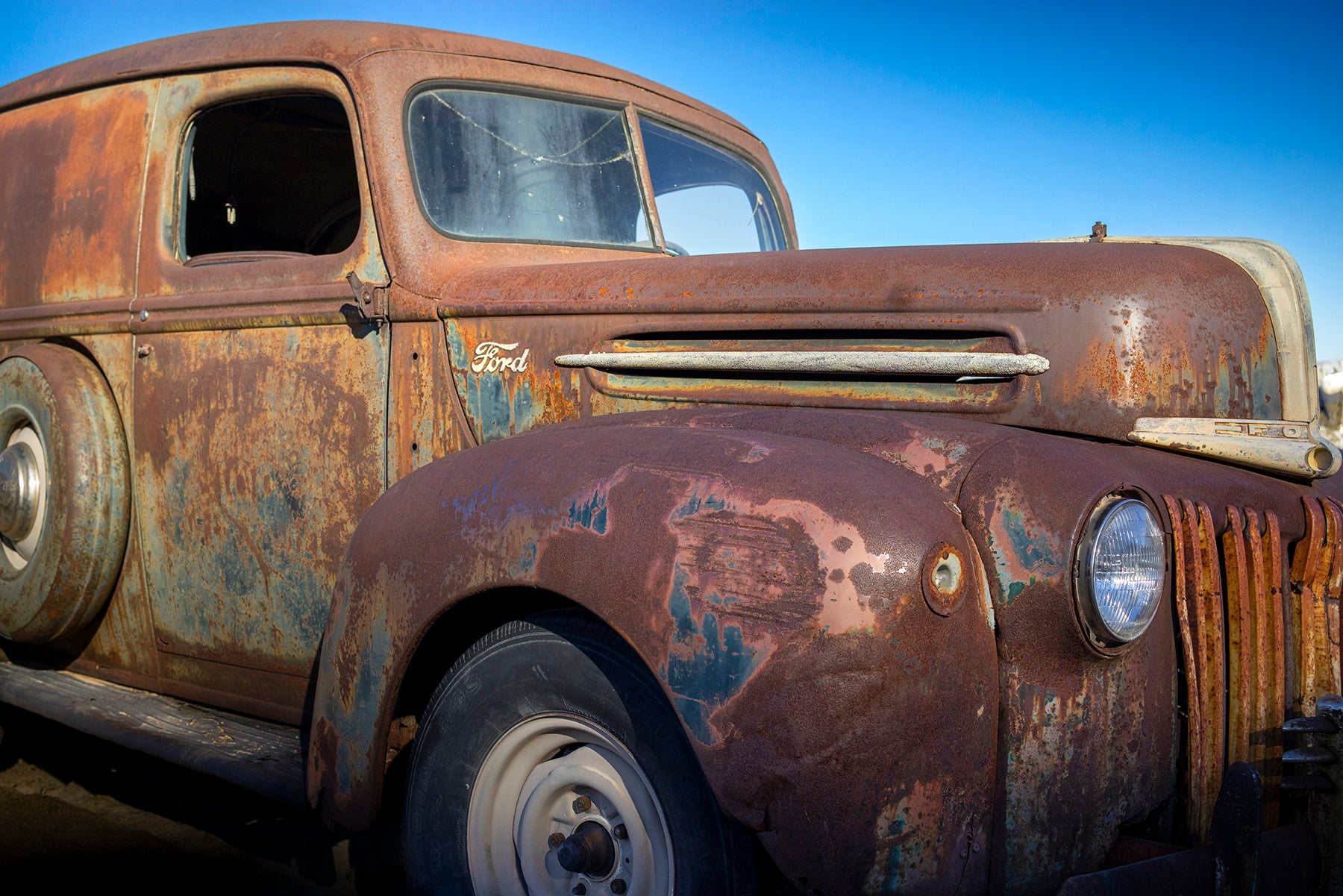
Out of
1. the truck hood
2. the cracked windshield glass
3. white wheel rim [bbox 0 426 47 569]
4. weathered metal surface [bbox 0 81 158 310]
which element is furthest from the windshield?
white wheel rim [bbox 0 426 47 569]

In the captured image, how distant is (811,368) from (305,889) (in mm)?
1784

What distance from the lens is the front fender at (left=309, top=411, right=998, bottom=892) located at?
1330 millimetres

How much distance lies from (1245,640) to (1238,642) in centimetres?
1

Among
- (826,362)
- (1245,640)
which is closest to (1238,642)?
(1245,640)

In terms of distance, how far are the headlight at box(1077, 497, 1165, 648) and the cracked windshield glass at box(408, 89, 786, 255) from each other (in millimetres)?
1606

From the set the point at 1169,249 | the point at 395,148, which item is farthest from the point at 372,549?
the point at 1169,249

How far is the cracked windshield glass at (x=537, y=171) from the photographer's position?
8.21 feet

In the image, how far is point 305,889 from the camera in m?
2.48

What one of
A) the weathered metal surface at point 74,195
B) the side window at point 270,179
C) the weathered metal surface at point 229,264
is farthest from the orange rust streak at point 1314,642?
the weathered metal surface at point 74,195

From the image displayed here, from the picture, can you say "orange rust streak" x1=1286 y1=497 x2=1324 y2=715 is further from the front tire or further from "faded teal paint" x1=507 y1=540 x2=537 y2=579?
"faded teal paint" x1=507 y1=540 x2=537 y2=579

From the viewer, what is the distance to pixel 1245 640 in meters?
1.61

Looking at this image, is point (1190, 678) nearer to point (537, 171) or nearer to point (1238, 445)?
point (1238, 445)

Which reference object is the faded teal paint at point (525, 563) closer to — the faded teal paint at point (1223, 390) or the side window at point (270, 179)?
the faded teal paint at point (1223, 390)

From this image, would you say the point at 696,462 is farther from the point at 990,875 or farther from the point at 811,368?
the point at 990,875
